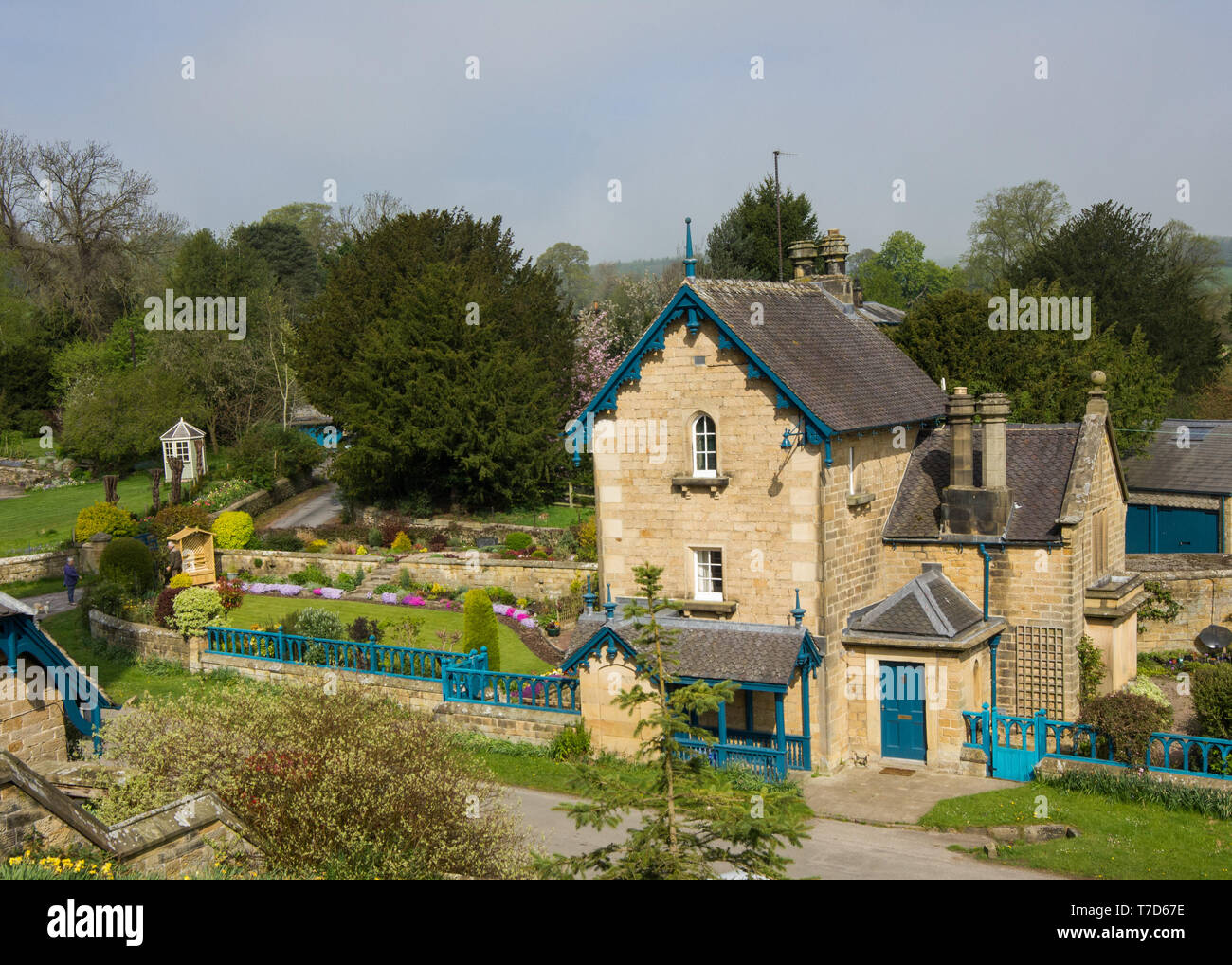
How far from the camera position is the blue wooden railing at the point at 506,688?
2292 cm

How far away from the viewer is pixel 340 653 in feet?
86.7

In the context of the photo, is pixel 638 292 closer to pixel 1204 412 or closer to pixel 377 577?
pixel 1204 412

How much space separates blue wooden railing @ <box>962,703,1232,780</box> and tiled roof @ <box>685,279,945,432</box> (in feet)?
20.8

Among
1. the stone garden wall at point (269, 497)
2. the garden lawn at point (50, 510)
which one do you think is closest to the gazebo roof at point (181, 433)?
the garden lawn at point (50, 510)

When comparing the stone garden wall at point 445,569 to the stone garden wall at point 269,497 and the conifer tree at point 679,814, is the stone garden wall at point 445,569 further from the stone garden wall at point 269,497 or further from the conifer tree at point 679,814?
the conifer tree at point 679,814

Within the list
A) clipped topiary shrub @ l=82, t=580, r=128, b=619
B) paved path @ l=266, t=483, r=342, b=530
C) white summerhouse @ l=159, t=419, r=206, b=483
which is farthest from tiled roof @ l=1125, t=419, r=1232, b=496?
white summerhouse @ l=159, t=419, r=206, b=483

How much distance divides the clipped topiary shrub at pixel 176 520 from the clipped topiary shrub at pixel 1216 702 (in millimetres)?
30183

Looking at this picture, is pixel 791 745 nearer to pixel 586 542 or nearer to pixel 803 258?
pixel 803 258

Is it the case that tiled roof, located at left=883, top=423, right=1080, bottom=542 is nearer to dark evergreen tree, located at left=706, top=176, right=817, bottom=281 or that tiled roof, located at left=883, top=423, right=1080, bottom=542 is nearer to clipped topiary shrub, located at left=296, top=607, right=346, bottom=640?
clipped topiary shrub, located at left=296, top=607, right=346, bottom=640

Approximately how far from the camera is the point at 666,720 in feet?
37.3

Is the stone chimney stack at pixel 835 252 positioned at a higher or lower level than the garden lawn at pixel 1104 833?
higher

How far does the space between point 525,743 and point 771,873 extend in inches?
477

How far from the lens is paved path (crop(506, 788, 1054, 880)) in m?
16.4
